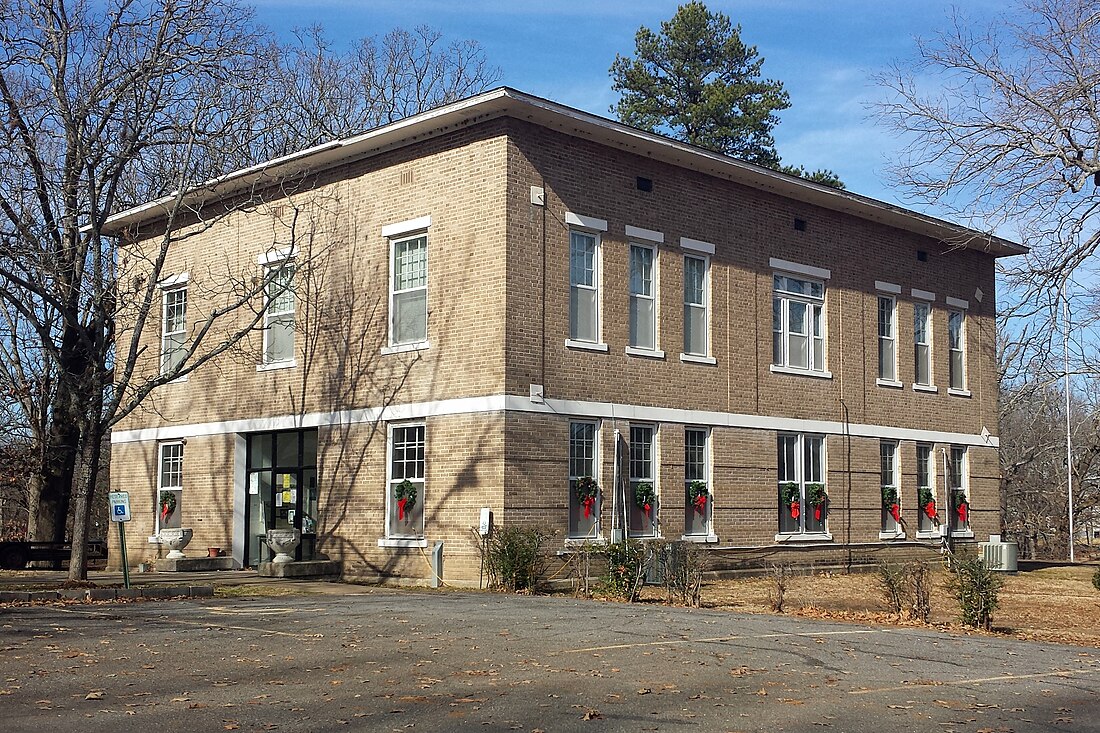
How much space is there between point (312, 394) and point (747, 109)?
3081 centimetres

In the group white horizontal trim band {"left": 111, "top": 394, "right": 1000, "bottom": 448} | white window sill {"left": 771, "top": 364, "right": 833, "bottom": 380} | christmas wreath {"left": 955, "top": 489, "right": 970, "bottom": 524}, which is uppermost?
white window sill {"left": 771, "top": 364, "right": 833, "bottom": 380}

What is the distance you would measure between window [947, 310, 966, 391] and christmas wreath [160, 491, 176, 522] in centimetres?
1926

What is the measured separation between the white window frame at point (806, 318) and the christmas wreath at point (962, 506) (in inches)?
233

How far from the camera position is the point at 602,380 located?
23328mm

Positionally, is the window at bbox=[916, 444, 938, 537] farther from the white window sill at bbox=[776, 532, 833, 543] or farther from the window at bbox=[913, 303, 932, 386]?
the white window sill at bbox=[776, 532, 833, 543]

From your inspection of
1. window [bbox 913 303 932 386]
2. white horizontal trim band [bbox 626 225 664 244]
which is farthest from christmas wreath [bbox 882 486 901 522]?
white horizontal trim band [bbox 626 225 664 244]

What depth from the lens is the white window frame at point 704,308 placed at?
25.2m

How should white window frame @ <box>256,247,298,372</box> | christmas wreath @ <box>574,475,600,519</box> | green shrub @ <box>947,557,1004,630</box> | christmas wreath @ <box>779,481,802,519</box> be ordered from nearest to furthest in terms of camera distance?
green shrub @ <box>947,557,1004,630</box>, christmas wreath @ <box>574,475,600,519</box>, white window frame @ <box>256,247,298,372</box>, christmas wreath @ <box>779,481,802,519</box>

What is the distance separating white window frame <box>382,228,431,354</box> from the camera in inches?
920

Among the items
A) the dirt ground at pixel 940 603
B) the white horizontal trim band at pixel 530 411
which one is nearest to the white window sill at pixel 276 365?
the white horizontal trim band at pixel 530 411

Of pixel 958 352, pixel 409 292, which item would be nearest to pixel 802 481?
pixel 958 352

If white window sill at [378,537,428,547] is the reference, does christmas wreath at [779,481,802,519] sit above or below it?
above

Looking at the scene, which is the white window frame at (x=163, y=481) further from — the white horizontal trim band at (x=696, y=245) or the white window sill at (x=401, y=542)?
the white horizontal trim band at (x=696, y=245)

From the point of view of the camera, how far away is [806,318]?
28109 mm
